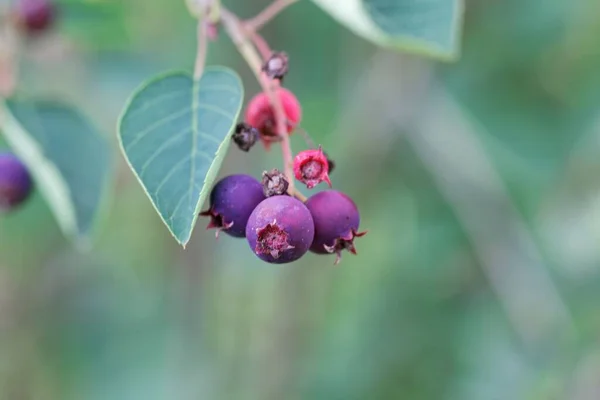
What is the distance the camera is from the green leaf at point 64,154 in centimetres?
170

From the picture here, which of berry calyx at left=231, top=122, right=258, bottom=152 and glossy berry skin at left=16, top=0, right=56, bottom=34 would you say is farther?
glossy berry skin at left=16, top=0, right=56, bottom=34

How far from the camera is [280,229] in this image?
3.41 feet

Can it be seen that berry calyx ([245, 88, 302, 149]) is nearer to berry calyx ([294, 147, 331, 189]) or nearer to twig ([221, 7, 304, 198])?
twig ([221, 7, 304, 198])

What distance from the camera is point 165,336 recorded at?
4.05 meters

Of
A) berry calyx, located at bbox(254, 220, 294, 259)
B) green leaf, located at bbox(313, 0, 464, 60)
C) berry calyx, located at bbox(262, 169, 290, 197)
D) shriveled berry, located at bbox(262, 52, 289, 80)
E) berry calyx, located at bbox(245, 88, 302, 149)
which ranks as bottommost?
berry calyx, located at bbox(254, 220, 294, 259)

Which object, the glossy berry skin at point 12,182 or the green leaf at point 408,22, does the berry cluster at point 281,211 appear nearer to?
the green leaf at point 408,22

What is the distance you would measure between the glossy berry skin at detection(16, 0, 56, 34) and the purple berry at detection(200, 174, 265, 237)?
115cm

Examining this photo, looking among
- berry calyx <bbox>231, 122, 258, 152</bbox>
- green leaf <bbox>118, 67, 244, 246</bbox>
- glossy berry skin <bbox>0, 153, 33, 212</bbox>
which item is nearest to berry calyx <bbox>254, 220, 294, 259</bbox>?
green leaf <bbox>118, 67, 244, 246</bbox>

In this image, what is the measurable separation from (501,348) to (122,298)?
235cm

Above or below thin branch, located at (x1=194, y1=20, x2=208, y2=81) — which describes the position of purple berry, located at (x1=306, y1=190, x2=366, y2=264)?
below

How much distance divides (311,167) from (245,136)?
0.13 m

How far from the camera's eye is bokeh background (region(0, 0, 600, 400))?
2900 millimetres

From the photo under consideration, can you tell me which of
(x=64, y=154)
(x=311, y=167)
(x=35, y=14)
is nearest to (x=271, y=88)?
(x=311, y=167)

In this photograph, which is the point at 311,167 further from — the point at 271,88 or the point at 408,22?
the point at 408,22
